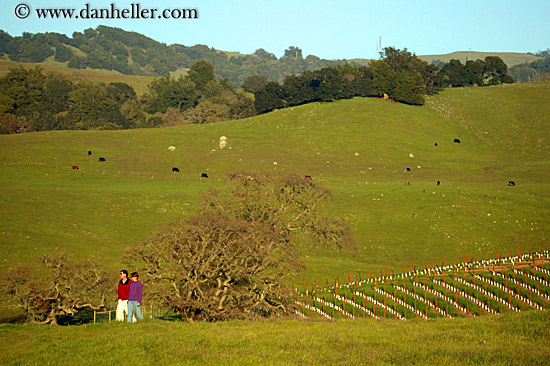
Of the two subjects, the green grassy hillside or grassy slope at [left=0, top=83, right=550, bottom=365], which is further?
the green grassy hillside

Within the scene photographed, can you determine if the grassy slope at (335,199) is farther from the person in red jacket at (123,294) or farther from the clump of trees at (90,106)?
the clump of trees at (90,106)

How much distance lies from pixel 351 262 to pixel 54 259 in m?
29.7

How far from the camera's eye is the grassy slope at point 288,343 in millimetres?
15914

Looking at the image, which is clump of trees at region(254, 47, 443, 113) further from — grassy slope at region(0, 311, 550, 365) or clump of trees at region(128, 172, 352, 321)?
grassy slope at region(0, 311, 550, 365)

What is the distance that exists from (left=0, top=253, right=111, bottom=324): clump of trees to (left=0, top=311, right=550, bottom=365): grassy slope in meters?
6.63

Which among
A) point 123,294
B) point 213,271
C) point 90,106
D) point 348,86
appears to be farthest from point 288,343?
point 90,106

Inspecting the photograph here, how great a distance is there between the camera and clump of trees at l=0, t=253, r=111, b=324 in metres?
27.7

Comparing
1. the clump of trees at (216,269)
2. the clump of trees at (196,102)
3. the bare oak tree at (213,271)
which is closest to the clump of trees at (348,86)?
the clump of trees at (196,102)

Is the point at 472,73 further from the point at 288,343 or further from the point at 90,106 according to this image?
the point at 288,343

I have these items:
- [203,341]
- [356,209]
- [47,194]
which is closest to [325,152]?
[356,209]

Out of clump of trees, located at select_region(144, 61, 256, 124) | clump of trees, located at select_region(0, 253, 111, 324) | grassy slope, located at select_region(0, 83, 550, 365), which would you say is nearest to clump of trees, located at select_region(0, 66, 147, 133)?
clump of trees, located at select_region(144, 61, 256, 124)

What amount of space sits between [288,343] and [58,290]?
583 inches

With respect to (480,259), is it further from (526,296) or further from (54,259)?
(54,259)

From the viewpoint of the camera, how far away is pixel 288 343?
1795 centimetres
